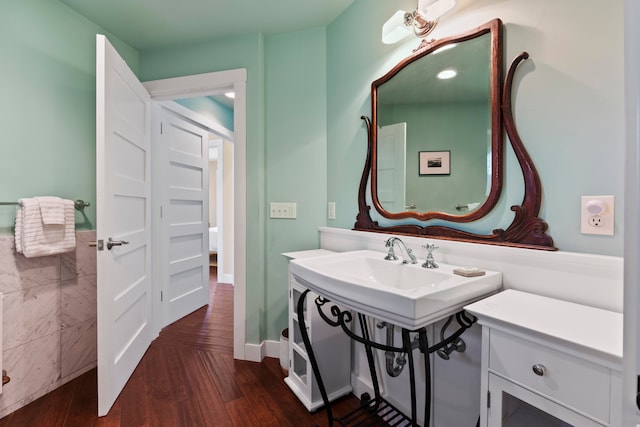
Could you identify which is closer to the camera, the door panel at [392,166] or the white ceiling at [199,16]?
the door panel at [392,166]

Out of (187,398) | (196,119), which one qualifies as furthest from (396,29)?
(187,398)

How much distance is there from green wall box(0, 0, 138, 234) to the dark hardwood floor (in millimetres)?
972

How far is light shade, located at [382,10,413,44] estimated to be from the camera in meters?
1.32

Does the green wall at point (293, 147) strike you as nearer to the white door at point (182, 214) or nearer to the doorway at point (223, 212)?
the white door at point (182, 214)

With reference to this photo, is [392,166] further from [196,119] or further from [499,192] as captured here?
[196,119]

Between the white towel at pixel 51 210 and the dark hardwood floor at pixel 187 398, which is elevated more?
the white towel at pixel 51 210

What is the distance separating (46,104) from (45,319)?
1236 mm

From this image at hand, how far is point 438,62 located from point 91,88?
2163 millimetres

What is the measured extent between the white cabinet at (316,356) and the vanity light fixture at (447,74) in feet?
3.95

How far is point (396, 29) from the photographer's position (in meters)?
1.35

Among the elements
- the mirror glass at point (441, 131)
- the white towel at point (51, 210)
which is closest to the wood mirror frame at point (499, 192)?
the mirror glass at point (441, 131)

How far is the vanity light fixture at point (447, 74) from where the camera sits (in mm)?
1222

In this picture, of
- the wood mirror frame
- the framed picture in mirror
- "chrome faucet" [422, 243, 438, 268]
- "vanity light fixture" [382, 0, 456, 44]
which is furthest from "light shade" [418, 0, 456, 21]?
"chrome faucet" [422, 243, 438, 268]

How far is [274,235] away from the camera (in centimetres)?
205
